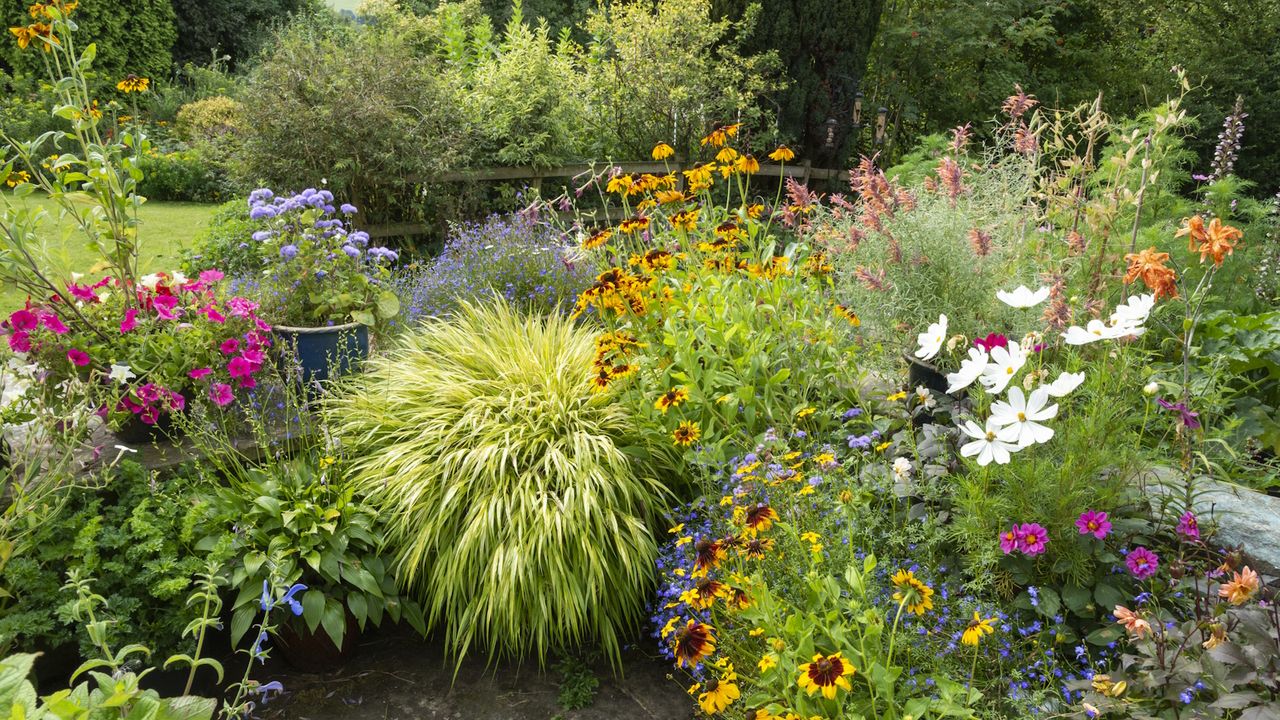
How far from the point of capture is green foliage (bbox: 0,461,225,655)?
7.55ft

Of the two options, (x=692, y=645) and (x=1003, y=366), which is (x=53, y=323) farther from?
(x=1003, y=366)

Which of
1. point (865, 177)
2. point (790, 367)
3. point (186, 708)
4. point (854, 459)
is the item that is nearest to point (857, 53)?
point (865, 177)

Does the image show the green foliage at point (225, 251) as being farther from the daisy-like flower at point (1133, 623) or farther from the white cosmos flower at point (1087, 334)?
the daisy-like flower at point (1133, 623)

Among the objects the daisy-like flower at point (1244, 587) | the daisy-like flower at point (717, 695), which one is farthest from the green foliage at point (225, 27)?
the daisy-like flower at point (1244, 587)

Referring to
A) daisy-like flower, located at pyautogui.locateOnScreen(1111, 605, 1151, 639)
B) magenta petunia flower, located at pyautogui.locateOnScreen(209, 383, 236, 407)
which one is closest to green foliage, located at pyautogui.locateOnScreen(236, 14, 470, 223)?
magenta petunia flower, located at pyautogui.locateOnScreen(209, 383, 236, 407)

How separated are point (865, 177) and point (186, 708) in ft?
9.38

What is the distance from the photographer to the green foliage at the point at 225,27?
1239 centimetres

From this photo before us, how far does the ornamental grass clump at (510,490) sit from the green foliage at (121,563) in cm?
57

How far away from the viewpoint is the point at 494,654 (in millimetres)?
2746

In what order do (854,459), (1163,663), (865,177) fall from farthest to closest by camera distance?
1. (865,177)
2. (854,459)
3. (1163,663)

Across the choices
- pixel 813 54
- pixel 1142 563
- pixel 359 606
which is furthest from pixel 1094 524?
pixel 813 54

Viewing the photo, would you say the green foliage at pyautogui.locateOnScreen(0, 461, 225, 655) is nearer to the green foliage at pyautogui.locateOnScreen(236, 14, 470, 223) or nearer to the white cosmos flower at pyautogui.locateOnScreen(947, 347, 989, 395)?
the white cosmos flower at pyautogui.locateOnScreen(947, 347, 989, 395)

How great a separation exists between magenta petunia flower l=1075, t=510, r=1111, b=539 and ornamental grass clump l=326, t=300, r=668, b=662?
4.04 feet

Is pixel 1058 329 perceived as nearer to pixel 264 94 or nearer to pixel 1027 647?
pixel 1027 647
